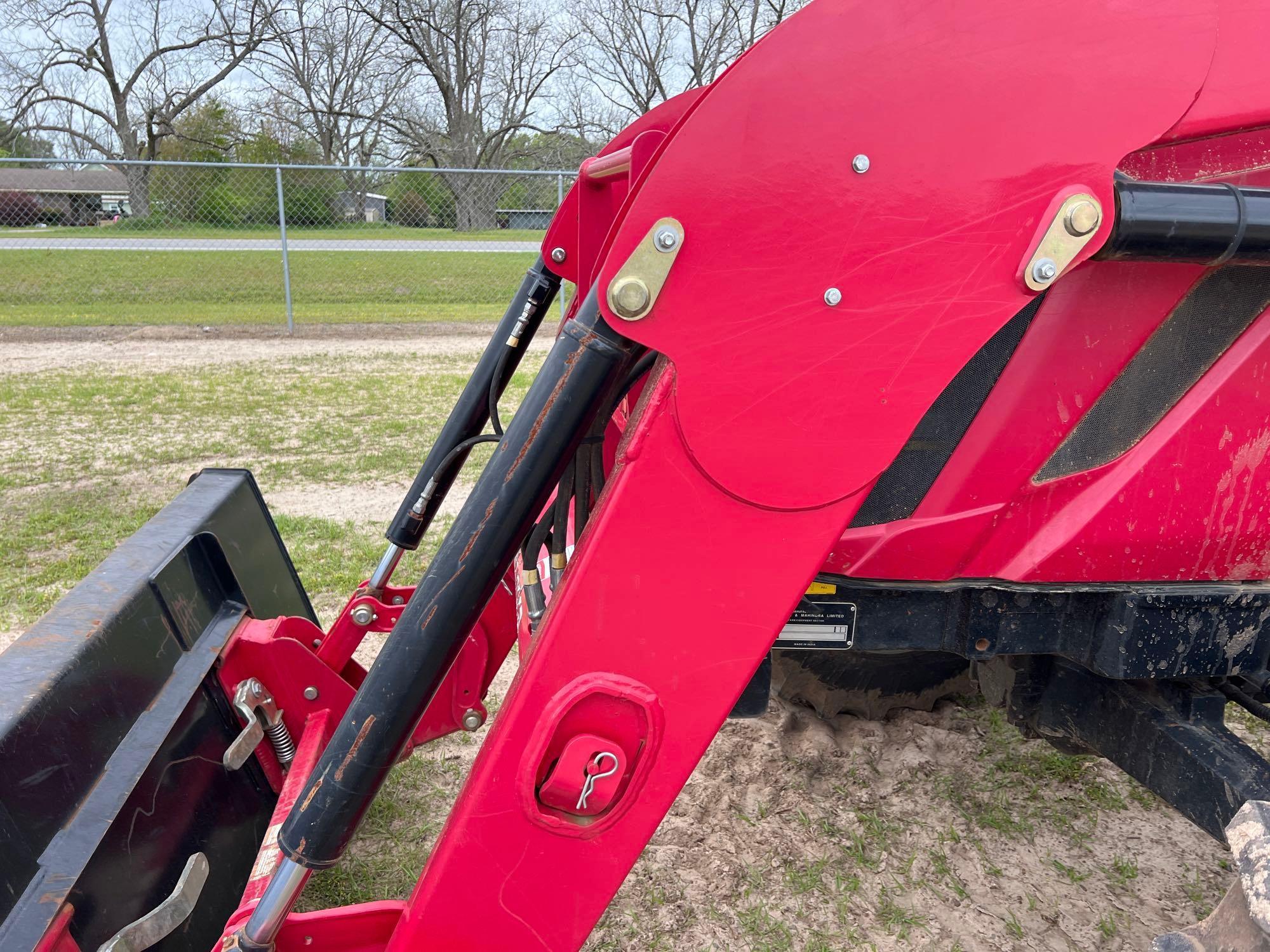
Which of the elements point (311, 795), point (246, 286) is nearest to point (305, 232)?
point (246, 286)

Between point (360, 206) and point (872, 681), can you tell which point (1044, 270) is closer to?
point (872, 681)

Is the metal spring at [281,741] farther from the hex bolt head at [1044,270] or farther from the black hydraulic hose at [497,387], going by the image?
the hex bolt head at [1044,270]

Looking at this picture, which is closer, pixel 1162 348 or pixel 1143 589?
pixel 1162 348

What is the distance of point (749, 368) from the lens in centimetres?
115

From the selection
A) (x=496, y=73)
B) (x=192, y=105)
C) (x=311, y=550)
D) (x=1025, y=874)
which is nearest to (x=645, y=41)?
(x=496, y=73)

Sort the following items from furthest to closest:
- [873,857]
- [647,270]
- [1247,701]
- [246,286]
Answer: [246,286] → [873,857] → [1247,701] → [647,270]

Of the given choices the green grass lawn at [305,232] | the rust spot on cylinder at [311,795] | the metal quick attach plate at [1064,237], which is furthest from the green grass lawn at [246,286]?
the metal quick attach plate at [1064,237]

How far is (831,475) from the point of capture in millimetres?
1198

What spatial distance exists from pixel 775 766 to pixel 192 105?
4077cm

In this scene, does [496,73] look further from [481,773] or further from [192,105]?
[481,773]

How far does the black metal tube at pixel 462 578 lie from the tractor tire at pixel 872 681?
5.42 ft

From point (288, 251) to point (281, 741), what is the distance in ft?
44.3

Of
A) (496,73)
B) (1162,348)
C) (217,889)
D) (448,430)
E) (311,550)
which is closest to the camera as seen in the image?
(1162,348)

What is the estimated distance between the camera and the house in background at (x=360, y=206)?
18172 mm
